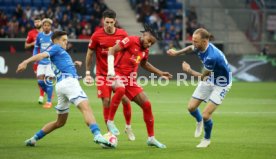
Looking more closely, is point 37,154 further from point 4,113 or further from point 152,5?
point 152,5

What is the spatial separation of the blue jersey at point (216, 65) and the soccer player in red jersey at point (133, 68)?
2.78 feet

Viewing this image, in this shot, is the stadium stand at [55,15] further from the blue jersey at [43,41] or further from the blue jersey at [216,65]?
the blue jersey at [216,65]

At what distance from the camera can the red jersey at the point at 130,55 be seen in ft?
42.3

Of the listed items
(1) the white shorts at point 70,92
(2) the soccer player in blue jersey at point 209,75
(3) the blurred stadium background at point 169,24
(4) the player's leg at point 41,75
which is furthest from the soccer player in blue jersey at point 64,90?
(3) the blurred stadium background at point 169,24

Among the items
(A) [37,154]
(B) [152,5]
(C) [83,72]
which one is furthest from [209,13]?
(A) [37,154]

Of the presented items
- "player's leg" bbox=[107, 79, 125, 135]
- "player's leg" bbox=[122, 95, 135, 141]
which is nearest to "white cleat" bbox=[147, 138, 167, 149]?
"player's leg" bbox=[107, 79, 125, 135]

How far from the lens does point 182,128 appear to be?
53.0 ft

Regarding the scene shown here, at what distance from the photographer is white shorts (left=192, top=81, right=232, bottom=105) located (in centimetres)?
1310

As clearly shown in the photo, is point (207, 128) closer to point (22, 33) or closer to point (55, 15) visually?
point (22, 33)

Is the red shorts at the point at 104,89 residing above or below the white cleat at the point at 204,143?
above

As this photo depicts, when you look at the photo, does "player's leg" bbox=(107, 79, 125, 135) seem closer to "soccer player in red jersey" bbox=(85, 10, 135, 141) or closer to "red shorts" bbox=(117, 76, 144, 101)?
"red shorts" bbox=(117, 76, 144, 101)

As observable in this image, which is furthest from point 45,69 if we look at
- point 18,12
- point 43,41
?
point 18,12

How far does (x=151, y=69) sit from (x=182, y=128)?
3.08 m

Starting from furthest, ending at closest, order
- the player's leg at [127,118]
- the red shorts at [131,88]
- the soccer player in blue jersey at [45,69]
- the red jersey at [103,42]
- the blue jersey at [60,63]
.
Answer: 1. the soccer player in blue jersey at [45,69]
2. the red jersey at [103,42]
3. the player's leg at [127,118]
4. the red shorts at [131,88]
5. the blue jersey at [60,63]
